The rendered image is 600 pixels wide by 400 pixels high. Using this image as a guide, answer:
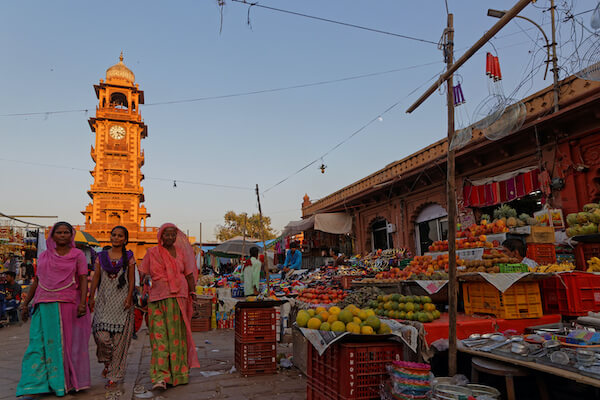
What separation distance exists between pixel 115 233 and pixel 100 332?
104 centimetres

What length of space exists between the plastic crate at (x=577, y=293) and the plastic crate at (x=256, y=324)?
3.31m

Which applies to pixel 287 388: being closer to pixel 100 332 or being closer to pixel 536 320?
pixel 100 332

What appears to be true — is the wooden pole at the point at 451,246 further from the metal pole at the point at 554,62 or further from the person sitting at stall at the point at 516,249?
the metal pole at the point at 554,62

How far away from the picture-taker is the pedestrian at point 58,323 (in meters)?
3.86

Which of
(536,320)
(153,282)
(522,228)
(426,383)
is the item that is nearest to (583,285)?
(536,320)

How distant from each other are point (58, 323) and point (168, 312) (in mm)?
1056

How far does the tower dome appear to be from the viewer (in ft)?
123

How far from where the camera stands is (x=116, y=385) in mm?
4238

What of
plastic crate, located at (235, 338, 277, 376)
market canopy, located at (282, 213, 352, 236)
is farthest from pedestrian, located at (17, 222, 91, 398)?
market canopy, located at (282, 213, 352, 236)

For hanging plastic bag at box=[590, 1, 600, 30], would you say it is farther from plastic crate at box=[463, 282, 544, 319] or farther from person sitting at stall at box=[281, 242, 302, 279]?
person sitting at stall at box=[281, 242, 302, 279]

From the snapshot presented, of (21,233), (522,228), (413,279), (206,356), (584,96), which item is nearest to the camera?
(413,279)

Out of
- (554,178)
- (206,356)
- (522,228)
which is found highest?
(554,178)

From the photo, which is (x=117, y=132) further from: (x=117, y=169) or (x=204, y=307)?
(x=204, y=307)

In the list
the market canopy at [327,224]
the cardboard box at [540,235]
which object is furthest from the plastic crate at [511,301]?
the market canopy at [327,224]
